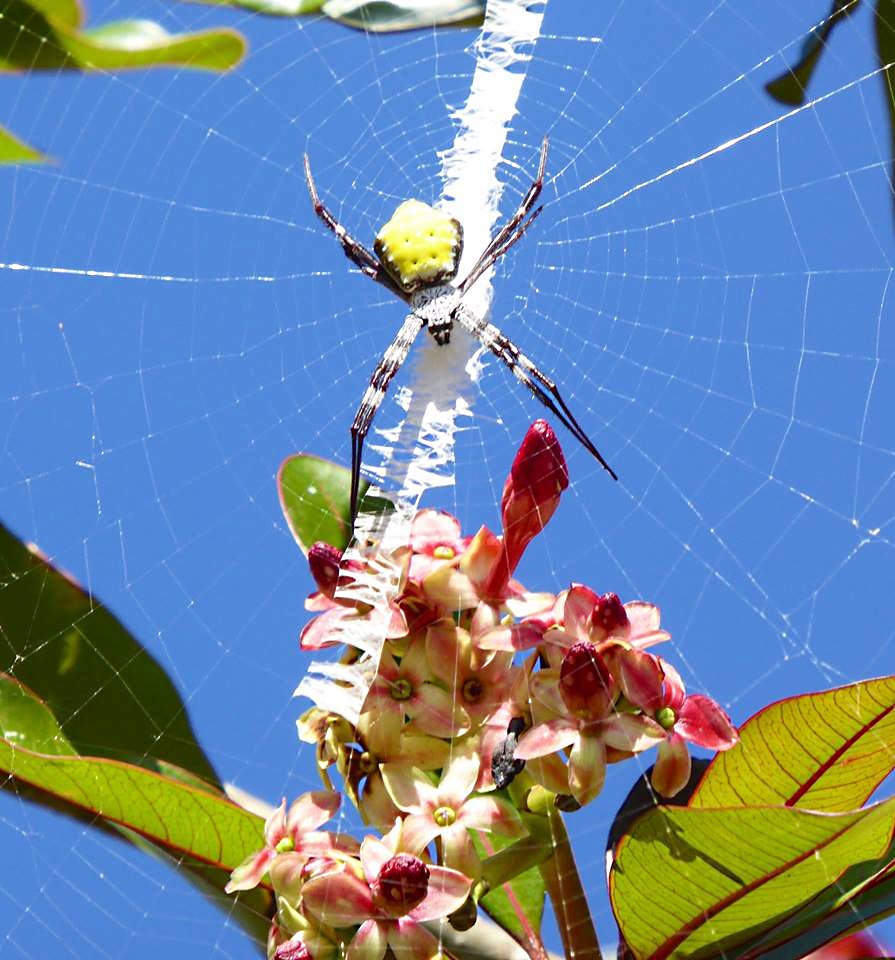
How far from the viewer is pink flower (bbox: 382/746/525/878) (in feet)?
5.12

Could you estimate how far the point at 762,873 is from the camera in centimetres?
169

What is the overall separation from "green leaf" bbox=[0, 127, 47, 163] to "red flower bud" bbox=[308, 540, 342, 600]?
1.42 meters

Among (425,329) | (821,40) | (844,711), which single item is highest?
(821,40)

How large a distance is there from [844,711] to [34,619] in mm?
1649

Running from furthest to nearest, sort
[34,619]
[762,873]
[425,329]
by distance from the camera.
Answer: [425,329] → [34,619] → [762,873]

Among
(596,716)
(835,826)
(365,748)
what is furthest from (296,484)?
(835,826)

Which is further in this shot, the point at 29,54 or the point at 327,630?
the point at 29,54

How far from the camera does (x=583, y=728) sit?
1562 mm

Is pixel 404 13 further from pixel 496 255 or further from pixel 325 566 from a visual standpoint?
pixel 325 566

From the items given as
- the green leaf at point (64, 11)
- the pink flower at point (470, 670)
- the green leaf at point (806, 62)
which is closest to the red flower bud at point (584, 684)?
the pink flower at point (470, 670)

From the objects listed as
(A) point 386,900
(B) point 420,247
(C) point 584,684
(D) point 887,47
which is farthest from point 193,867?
(D) point 887,47

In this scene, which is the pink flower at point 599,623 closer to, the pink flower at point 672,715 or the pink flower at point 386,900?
the pink flower at point 672,715

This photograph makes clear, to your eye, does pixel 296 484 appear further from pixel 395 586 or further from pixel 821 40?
pixel 821 40

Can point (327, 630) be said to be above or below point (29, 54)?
below
